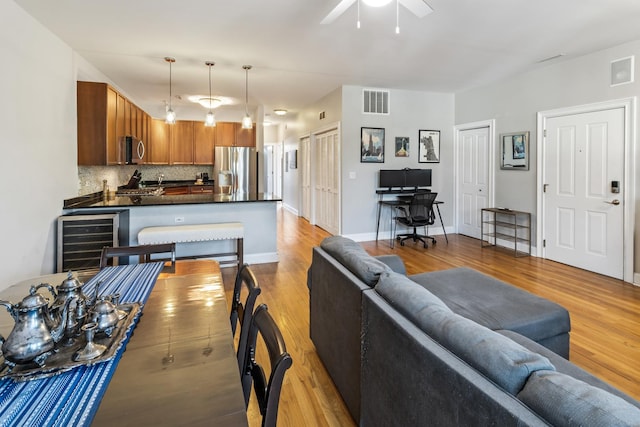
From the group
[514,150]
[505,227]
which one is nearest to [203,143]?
[514,150]

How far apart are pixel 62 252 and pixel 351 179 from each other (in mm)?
4286

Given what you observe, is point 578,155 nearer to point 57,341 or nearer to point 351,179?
point 351,179

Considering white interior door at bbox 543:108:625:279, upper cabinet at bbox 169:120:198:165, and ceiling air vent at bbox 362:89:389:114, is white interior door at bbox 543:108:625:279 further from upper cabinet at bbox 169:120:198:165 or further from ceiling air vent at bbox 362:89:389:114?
upper cabinet at bbox 169:120:198:165

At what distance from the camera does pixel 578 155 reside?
177 inches

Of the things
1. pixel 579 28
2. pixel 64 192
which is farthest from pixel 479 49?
pixel 64 192

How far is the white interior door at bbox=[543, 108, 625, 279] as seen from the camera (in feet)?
13.5

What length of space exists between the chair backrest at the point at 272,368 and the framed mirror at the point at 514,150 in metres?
5.32

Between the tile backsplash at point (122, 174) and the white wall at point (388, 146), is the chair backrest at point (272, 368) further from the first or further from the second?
the white wall at point (388, 146)

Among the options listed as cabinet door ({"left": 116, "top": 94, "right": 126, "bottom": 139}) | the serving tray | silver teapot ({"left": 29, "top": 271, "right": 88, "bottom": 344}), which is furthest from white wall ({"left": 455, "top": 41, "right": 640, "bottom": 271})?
cabinet door ({"left": 116, "top": 94, "right": 126, "bottom": 139})

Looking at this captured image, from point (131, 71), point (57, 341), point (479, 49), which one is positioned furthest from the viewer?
point (131, 71)

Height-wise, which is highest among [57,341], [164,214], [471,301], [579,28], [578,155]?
[579,28]

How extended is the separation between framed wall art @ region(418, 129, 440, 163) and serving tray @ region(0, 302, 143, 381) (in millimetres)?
6139

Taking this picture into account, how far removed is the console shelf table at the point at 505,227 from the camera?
528 cm

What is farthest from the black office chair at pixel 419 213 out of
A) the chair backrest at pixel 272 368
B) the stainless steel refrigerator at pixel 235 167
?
the chair backrest at pixel 272 368
